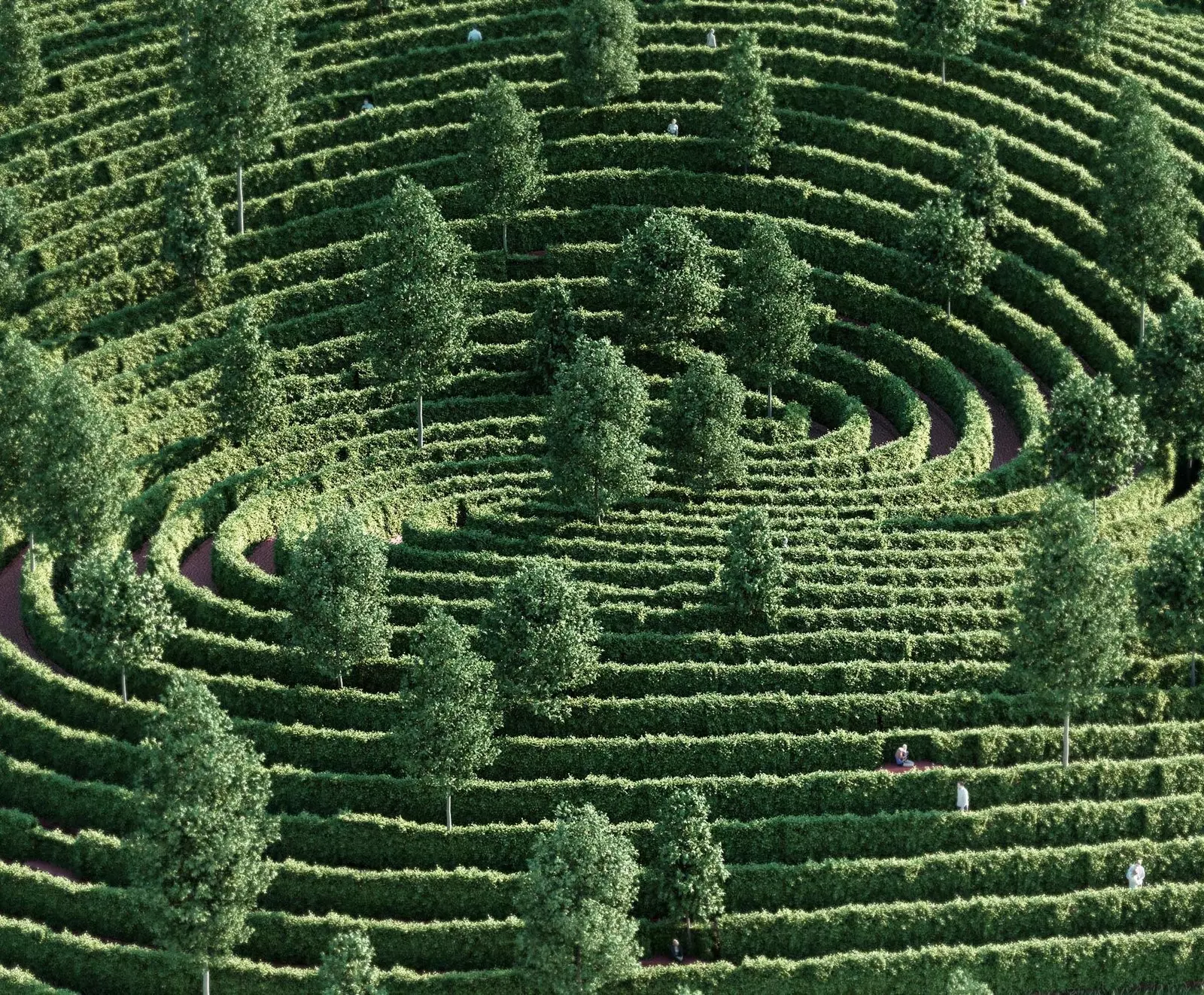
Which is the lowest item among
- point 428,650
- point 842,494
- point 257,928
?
point 257,928

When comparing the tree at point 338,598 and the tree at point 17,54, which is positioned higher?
the tree at point 17,54

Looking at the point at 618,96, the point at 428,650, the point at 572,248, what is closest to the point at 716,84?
the point at 618,96

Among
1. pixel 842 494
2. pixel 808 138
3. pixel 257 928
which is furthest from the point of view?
pixel 808 138

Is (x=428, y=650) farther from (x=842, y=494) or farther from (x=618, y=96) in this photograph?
(x=618, y=96)

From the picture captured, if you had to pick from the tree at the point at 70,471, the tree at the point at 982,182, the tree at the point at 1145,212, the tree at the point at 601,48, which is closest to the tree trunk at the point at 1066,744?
the tree at the point at 1145,212

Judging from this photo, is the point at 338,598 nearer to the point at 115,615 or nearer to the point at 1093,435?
the point at 115,615

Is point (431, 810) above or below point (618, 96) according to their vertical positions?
below

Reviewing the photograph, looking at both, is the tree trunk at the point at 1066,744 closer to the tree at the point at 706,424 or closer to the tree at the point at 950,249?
the tree at the point at 706,424
